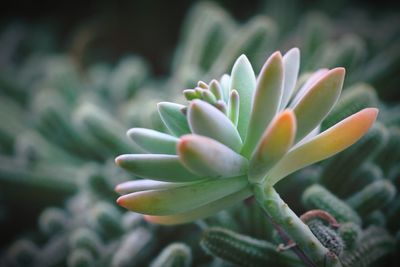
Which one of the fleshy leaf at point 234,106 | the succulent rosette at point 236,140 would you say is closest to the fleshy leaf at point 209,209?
the succulent rosette at point 236,140

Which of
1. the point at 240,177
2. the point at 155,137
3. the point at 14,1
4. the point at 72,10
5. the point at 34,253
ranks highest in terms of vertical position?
the point at 14,1

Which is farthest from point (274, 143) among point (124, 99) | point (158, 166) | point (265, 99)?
point (124, 99)

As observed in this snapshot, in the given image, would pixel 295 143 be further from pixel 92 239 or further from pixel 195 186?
pixel 92 239

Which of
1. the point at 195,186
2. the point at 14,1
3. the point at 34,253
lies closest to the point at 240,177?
the point at 195,186

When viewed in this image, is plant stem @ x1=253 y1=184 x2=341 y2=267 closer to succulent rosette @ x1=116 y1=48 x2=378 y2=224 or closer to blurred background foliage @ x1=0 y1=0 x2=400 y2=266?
succulent rosette @ x1=116 y1=48 x2=378 y2=224

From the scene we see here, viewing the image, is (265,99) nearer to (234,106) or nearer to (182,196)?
(234,106)

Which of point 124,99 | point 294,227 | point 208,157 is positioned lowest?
point 294,227

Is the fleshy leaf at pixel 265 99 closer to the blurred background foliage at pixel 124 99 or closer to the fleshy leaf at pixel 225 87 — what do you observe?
the fleshy leaf at pixel 225 87
